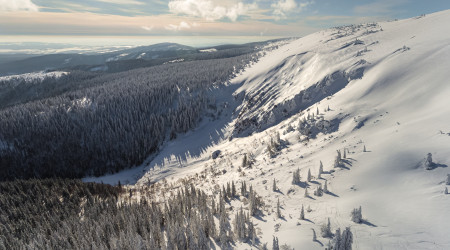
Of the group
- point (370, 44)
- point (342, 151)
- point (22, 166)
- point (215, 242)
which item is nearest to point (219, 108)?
point (370, 44)

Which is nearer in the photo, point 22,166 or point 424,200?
point 424,200

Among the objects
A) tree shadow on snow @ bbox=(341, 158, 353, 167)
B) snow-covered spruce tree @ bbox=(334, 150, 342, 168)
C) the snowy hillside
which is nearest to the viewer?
the snowy hillside

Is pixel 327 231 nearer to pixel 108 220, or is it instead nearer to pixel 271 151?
pixel 271 151

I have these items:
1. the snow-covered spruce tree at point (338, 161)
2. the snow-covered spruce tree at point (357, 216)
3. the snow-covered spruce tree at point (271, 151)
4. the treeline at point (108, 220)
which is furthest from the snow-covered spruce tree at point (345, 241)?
the snow-covered spruce tree at point (271, 151)

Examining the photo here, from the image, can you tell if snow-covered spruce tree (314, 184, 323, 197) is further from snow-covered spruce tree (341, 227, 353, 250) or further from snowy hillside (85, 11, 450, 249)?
snow-covered spruce tree (341, 227, 353, 250)

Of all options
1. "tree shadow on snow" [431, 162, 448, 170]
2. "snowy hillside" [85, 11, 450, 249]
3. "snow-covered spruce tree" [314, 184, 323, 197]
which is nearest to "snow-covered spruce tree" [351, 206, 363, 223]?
"snowy hillside" [85, 11, 450, 249]

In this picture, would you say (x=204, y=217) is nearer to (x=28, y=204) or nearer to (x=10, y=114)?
(x=28, y=204)

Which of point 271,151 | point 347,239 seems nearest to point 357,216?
point 347,239
